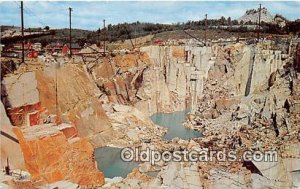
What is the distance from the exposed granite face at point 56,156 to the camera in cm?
472

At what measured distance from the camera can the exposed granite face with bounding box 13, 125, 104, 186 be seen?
15.5 ft

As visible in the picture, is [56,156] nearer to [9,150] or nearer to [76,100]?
[9,150]

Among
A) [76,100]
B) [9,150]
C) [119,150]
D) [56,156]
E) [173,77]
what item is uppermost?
[173,77]

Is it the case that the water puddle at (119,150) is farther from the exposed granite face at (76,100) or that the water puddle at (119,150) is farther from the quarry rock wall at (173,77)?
the exposed granite face at (76,100)

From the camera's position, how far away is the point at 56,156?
16.3ft

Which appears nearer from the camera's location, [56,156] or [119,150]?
[56,156]

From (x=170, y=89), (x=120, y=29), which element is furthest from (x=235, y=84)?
(x=120, y=29)

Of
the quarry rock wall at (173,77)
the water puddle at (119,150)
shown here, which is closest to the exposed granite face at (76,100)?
the water puddle at (119,150)

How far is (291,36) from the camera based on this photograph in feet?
23.7

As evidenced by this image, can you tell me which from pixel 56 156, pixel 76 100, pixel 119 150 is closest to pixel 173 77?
pixel 76 100

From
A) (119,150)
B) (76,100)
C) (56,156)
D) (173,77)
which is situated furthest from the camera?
(173,77)

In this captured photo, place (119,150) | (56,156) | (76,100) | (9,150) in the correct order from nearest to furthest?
(9,150) < (56,156) < (119,150) < (76,100)

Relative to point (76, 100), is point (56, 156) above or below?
below

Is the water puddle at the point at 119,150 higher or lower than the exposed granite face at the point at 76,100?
lower
